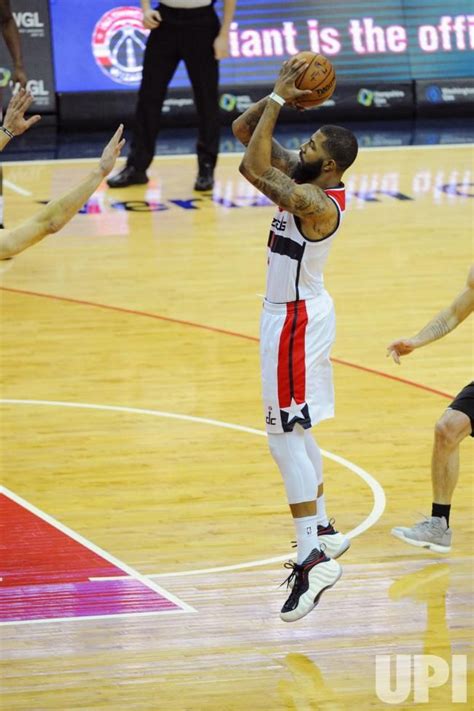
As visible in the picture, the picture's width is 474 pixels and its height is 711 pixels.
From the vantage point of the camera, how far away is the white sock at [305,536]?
625cm

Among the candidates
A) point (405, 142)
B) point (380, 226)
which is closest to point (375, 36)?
point (405, 142)

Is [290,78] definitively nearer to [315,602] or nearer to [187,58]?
[315,602]

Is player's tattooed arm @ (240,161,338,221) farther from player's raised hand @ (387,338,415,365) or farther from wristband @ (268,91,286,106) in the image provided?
player's raised hand @ (387,338,415,365)

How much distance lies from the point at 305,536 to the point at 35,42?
13675 millimetres

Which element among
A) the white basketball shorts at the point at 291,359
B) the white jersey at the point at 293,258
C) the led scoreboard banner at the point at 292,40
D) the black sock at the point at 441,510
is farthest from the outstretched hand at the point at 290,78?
the led scoreboard banner at the point at 292,40

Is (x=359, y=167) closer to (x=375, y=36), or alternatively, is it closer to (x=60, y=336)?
(x=375, y=36)

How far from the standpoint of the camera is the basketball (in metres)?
6.12

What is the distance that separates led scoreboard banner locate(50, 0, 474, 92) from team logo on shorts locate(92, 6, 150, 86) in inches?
0.5

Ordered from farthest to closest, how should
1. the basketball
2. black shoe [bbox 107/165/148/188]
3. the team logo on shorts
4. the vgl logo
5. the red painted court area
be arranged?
the team logo on shorts → black shoe [bbox 107/165/148/188] → the red painted court area → the basketball → the vgl logo

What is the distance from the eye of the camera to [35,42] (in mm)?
18703

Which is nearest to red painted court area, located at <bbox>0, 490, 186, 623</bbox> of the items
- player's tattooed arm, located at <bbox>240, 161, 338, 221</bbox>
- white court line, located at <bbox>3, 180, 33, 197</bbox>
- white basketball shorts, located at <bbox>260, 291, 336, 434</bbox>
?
white basketball shorts, located at <bbox>260, 291, 336, 434</bbox>

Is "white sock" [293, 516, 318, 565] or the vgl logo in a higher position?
"white sock" [293, 516, 318, 565]

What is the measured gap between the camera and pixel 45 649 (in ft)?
19.1

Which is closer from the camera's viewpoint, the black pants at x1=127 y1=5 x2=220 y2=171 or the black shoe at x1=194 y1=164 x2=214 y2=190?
the black pants at x1=127 y1=5 x2=220 y2=171
